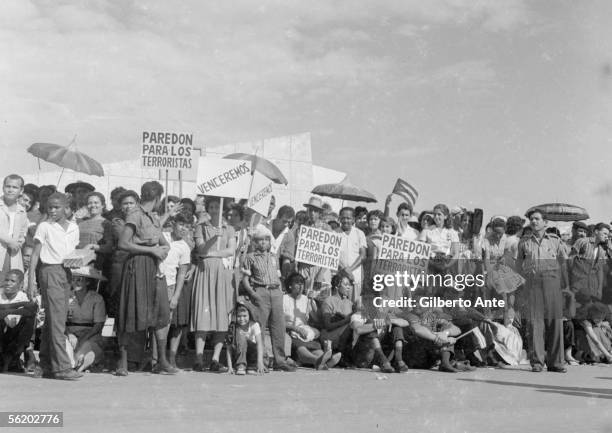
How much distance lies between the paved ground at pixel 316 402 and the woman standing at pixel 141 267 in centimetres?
61

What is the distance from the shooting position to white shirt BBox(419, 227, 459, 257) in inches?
482

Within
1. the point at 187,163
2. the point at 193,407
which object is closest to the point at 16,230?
the point at 187,163

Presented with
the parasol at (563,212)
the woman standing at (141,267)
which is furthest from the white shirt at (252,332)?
the parasol at (563,212)

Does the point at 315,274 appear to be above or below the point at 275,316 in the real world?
above

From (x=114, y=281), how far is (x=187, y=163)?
2.38 m

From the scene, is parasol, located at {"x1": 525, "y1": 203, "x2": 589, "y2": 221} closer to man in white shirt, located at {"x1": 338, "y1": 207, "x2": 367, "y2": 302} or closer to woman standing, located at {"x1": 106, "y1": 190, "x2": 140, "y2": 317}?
man in white shirt, located at {"x1": 338, "y1": 207, "x2": 367, "y2": 302}

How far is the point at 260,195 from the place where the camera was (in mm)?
12188

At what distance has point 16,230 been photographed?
32.4 feet

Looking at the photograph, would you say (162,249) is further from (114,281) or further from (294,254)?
(294,254)

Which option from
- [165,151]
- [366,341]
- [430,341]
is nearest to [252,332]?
[366,341]

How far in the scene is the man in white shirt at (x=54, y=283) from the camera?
8953 millimetres

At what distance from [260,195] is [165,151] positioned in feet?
5.07

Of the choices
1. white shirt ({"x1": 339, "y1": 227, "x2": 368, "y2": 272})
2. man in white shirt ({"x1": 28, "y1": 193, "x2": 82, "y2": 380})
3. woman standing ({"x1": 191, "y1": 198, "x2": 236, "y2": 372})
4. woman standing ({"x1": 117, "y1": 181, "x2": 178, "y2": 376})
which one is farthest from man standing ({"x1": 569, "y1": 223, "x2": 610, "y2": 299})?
man in white shirt ({"x1": 28, "y1": 193, "x2": 82, "y2": 380})

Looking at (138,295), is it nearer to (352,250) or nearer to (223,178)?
(223,178)
